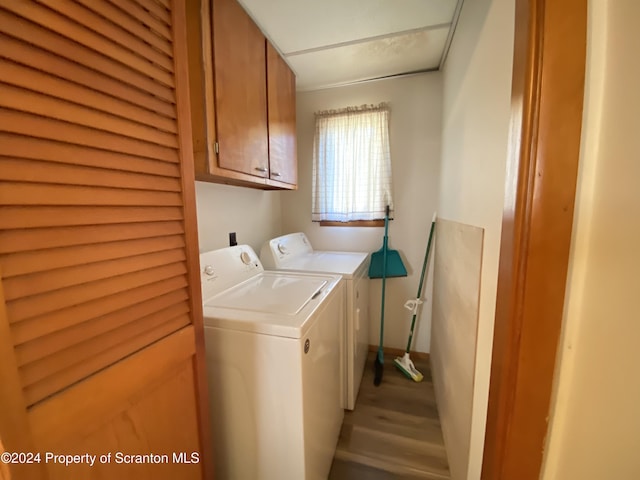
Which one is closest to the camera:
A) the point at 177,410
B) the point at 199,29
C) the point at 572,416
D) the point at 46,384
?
the point at 46,384

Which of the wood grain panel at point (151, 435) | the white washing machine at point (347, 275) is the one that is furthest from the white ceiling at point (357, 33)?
the wood grain panel at point (151, 435)

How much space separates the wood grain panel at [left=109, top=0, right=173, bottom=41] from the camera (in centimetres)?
55

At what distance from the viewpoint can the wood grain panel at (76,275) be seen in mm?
421

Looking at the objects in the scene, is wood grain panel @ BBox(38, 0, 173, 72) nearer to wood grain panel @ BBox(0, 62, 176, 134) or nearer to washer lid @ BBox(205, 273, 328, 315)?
wood grain panel @ BBox(0, 62, 176, 134)

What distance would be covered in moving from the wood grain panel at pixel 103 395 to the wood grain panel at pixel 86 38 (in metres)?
0.67

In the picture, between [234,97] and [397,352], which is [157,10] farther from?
[397,352]

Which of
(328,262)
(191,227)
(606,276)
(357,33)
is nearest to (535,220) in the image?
(606,276)

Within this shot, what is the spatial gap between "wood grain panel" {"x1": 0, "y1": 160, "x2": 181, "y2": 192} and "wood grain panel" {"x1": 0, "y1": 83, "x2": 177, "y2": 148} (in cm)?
9

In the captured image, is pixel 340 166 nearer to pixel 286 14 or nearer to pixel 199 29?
pixel 286 14

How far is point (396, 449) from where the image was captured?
1481 millimetres

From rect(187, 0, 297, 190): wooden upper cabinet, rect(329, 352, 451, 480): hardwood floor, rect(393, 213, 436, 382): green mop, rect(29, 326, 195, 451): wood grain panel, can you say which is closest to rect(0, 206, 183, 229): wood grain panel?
rect(29, 326, 195, 451): wood grain panel

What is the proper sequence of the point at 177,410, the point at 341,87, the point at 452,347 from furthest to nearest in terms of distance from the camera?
the point at 341,87 < the point at 452,347 < the point at 177,410

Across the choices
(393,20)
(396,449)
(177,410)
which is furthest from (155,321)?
(393,20)

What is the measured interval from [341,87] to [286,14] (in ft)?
3.12
